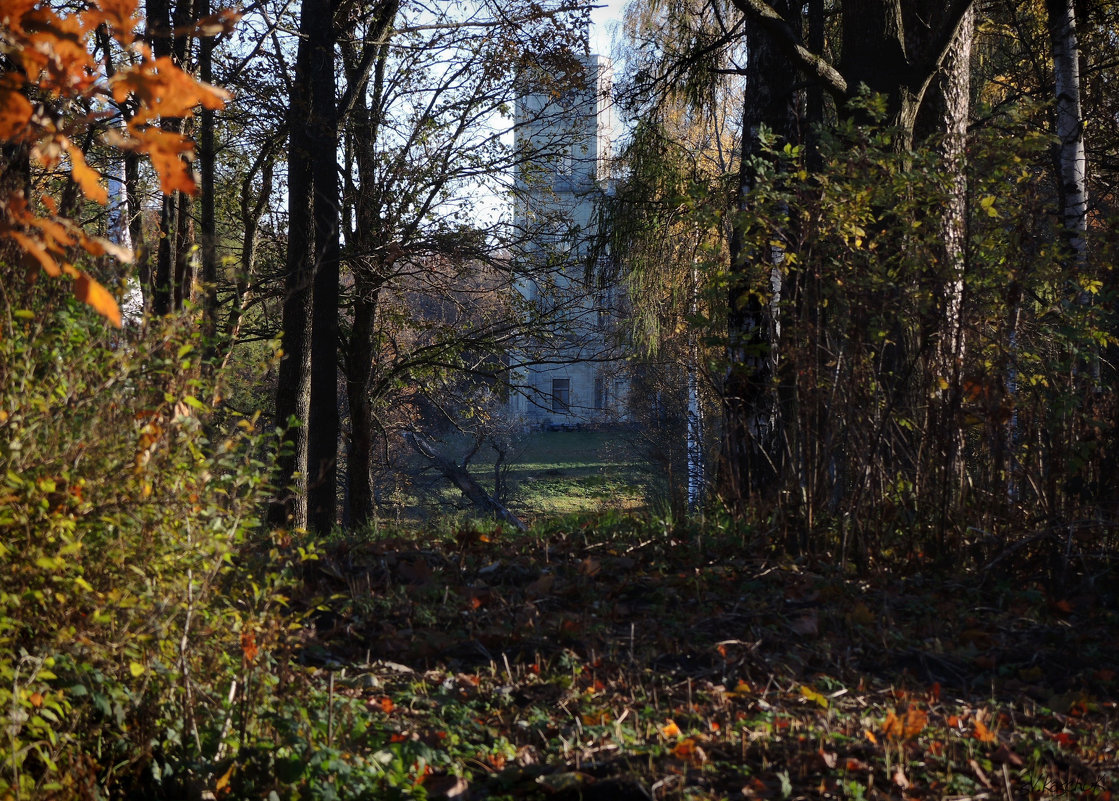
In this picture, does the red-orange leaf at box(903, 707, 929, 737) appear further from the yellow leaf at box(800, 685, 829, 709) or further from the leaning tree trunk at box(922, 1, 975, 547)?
the leaning tree trunk at box(922, 1, 975, 547)

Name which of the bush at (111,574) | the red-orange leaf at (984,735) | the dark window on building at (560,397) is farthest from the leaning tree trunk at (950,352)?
the dark window on building at (560,397)

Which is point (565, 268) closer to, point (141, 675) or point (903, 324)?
point (903, 324)

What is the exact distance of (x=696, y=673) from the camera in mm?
3918

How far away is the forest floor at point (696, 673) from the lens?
286cm

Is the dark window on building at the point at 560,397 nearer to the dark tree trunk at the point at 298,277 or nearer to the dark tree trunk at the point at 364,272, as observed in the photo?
the dark tree trunk at the point at 364,272

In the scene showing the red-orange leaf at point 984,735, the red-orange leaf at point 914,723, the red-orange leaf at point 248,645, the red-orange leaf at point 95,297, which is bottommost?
the red-orange leaf at point 984,735

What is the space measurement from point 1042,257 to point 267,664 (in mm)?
4410

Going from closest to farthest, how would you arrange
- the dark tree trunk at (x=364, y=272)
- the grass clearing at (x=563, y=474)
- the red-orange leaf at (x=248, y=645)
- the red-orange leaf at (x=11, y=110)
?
the red-orange leaf at (x=11, y=110) < the red-orange leaf at (x=248, y=645) < the dark tree trunk at (x=364, y=272) < the grass clearing at (x=563, y=474)

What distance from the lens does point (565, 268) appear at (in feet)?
42.7

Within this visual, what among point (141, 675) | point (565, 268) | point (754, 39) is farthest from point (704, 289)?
point (565, 268)

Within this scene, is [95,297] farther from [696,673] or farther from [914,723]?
[696,673]

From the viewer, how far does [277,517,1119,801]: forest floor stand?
9.38 ft

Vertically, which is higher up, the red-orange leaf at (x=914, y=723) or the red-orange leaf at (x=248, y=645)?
the red-orange leaf at (x=248, y=645)

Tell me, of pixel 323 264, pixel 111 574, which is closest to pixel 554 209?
pixel 323 264
